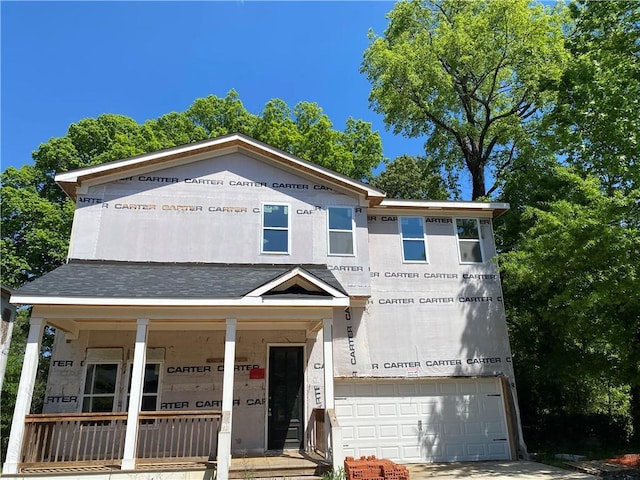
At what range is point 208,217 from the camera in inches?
469

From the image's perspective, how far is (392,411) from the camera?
11.4 metres

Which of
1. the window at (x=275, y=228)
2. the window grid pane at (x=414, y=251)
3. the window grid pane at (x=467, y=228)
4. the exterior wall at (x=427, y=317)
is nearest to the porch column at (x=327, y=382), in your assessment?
the exterior wall at (x=427, y=317)

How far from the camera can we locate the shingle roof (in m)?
8.68

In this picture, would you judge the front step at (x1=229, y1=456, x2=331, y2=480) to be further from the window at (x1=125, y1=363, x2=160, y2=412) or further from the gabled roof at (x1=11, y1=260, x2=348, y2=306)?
the gabled roof at (x1=11, y1=260, x2=348, y2=306)

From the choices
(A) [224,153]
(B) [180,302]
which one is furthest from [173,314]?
(A) [224,153]

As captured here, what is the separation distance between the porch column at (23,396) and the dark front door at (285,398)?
497cm

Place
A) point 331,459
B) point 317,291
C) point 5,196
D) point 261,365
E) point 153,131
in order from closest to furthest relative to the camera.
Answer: point 331,459
point 317,291
point 261,365
point 5,196
point 153,131

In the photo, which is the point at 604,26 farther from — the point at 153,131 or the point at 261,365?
the point at 153,131

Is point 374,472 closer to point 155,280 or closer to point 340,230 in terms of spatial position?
point 155,280

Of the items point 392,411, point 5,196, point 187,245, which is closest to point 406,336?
point 392,411

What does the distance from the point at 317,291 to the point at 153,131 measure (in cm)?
1760

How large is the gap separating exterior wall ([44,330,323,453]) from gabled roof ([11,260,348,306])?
161 cm

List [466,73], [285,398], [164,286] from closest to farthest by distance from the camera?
[164,286] → [285,398] → [466,73]

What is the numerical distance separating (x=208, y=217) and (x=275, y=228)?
1778mm
